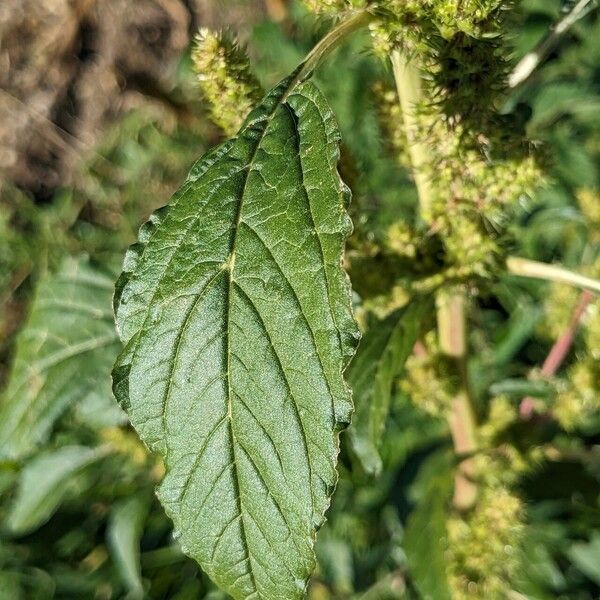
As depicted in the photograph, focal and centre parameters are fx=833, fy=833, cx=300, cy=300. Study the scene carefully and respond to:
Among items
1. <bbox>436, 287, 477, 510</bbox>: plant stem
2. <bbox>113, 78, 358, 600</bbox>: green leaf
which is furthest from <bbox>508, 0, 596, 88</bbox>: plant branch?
<bbox>113, 78, 358, 600</bbox>: green leaf

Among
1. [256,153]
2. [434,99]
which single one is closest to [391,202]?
[434,99]

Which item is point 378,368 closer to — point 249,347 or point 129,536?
point 249,347

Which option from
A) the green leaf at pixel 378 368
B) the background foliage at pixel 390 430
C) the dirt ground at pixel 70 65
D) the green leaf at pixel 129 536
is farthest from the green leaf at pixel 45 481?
the dirt ground at pixel 70 65

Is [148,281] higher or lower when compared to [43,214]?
lower

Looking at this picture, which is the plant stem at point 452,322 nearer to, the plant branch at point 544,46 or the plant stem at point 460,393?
the plant stem at point 460,393

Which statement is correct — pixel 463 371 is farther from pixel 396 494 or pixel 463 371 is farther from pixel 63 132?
pixel 63 132

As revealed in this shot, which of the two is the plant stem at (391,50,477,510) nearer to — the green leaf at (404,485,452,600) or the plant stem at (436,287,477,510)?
the plant stem at (436,287,477,510)
